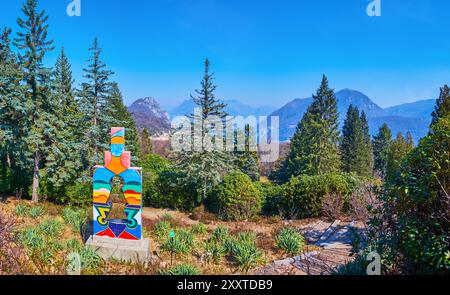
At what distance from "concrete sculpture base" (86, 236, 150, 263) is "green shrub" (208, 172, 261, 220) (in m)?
6.34

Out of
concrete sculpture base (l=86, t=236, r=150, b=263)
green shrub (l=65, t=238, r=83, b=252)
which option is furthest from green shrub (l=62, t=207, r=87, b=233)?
green shrub (l=65, t=238, r=83, b=252)

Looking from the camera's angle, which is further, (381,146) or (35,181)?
(381,146)

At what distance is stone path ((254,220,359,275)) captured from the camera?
239 inches

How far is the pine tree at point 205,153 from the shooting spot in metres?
16.1

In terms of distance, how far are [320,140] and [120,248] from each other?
2367 centimetres

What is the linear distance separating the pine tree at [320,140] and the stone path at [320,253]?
57.0 feet

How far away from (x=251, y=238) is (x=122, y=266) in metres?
3.62

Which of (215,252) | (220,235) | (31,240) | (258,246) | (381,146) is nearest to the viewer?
(31,240)

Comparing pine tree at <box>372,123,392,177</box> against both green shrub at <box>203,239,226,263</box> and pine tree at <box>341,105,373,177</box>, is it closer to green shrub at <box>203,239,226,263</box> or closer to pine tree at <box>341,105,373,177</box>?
pine tree at <box>341,105,373,177</box>

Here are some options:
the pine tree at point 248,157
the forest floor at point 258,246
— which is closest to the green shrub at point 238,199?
the forest floor at point 258,246

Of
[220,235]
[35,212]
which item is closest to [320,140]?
[220,235]

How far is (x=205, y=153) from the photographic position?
16.9m

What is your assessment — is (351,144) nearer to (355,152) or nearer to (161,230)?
(355,152)

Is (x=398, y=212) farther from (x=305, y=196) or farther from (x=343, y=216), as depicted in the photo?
(x=305, y=196)
